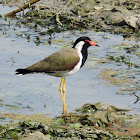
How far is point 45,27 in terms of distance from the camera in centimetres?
1379

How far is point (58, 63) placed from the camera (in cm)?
902

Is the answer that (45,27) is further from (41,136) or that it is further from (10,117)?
(41,136)

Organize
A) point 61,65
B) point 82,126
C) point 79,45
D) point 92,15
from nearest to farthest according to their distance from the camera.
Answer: point 82,126 → point 61,65 → point 79,45 → point 92,15

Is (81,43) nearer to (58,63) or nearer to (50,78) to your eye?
(58,63)

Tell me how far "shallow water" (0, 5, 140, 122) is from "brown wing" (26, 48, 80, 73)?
0.44 m

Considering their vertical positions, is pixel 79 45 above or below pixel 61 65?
above

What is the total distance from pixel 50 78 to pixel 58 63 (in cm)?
120

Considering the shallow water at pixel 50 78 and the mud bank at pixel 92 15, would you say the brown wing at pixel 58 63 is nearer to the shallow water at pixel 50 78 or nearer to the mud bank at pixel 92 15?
the shallow water at pixel 50 78

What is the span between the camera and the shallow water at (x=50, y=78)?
8734 millimetres

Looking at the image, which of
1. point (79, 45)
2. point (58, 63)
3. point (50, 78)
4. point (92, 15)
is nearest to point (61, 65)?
point (58, 63)

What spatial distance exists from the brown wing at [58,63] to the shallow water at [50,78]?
0.44 metres

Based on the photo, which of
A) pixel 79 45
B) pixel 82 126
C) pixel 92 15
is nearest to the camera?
pixel 82 126

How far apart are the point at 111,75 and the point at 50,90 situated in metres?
1.42

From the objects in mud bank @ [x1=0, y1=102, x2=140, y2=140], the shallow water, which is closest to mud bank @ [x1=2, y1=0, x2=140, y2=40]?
the shallow water
